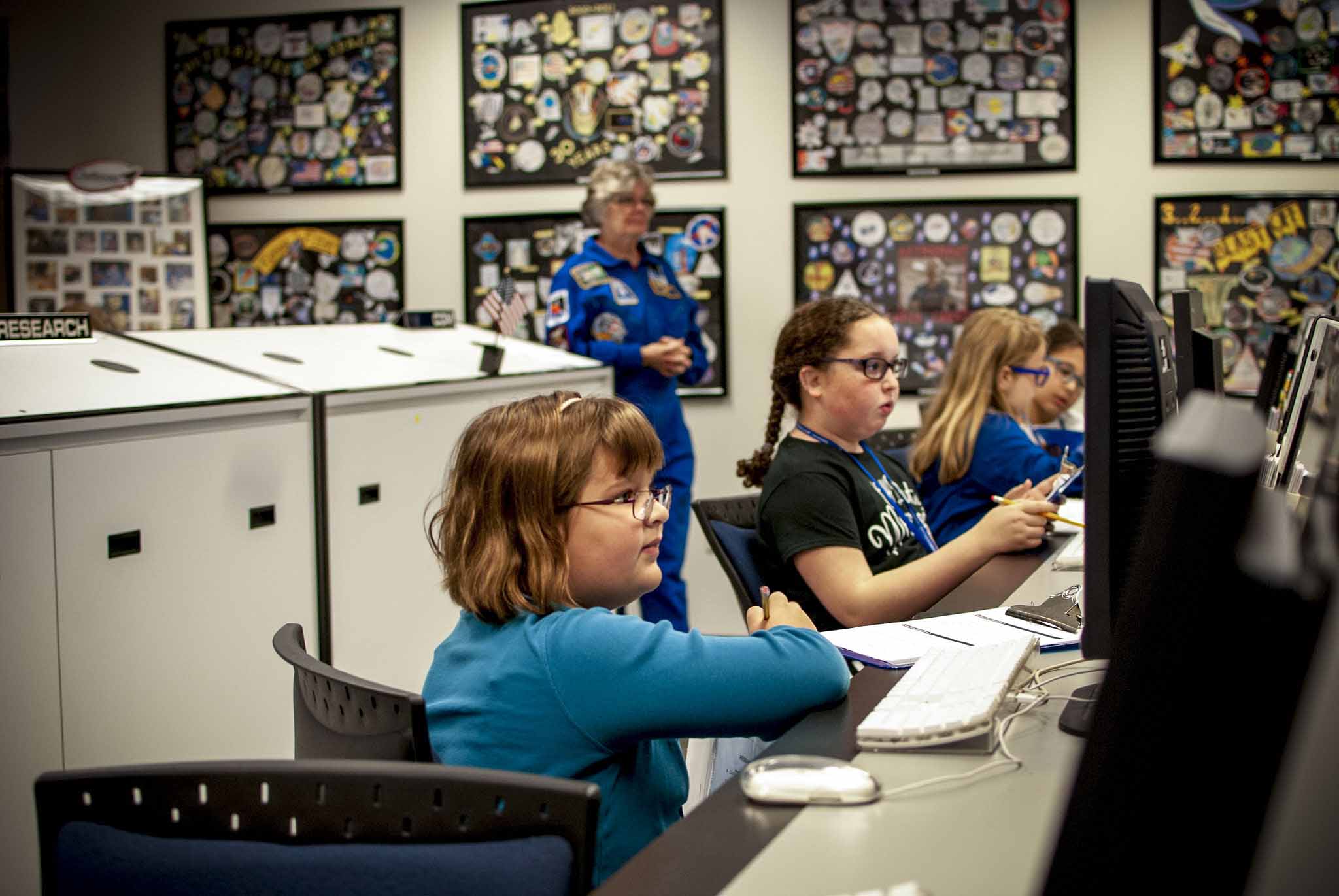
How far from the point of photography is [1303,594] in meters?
0.45

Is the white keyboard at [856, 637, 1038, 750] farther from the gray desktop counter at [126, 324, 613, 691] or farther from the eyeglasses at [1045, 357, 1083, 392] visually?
the eyeglasses at [1045, 357, 1083, 392]

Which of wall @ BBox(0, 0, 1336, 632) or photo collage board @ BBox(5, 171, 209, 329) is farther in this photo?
photo collage board @ BBox(5, 171, 209, 329)

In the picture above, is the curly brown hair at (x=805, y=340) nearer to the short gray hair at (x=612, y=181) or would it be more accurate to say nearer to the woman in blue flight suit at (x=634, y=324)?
the woman in blue flight suit at (x=634, y=324)

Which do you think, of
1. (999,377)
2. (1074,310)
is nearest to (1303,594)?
(999,377)

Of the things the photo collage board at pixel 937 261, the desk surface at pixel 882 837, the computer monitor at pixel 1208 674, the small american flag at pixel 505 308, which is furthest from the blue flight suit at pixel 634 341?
the computer monitor at pixel 1208 674

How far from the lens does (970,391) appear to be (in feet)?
8.96

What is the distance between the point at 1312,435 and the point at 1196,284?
1.85 meters

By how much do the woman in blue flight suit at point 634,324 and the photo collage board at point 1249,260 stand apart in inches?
67.4

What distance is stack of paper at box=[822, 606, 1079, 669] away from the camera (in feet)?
4.87

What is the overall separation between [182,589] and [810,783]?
1665 mm

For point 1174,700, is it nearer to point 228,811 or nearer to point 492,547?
point 228,811

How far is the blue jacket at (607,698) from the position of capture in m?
1.15

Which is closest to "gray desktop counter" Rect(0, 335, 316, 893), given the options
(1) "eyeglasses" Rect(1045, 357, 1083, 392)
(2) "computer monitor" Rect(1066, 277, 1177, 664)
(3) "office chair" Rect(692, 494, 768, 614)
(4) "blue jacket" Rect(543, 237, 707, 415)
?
(3) "office chair" Rect(692, 494, 768, 614)

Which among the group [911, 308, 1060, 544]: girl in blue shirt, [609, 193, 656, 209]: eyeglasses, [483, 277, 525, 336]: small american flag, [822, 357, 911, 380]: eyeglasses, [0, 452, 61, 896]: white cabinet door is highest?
[609, 193, 656, 209]: eyeglasses
